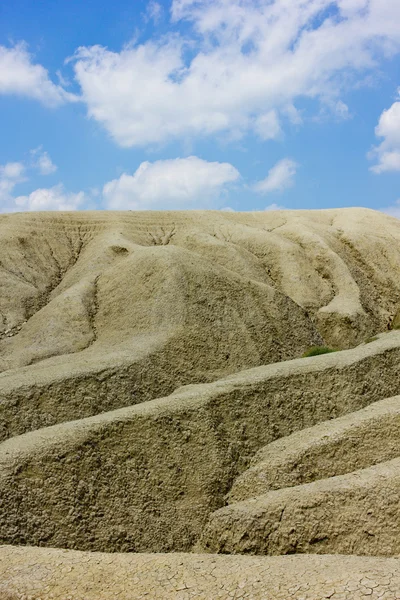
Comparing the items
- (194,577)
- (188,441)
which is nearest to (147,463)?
(188,441)

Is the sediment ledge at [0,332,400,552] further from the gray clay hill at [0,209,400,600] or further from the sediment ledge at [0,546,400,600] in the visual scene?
the sediment ledge at [0,546,400,600]

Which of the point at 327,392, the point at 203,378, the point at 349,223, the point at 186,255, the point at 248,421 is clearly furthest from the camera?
the point at 349,223

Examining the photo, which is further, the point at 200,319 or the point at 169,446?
the point at 200,319

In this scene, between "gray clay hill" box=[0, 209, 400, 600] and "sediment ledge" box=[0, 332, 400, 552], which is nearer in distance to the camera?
"gray clay hill" box=[0, 209, 400, 600]

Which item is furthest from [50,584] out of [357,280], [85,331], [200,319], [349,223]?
[349,223]

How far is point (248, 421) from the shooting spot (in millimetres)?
16375

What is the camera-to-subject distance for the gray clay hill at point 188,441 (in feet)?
32.3

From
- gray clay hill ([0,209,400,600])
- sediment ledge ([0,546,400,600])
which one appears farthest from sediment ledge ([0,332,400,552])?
sediment ledge ([0,546,400,600])

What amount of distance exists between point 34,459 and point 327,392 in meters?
7.22

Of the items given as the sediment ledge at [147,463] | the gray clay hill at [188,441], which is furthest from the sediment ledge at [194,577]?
the sediment ledge at [147,463]

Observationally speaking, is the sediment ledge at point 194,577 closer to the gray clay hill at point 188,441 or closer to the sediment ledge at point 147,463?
the gray clay hill at point 188,441

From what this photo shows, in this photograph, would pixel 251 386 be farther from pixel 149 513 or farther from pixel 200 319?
pixel 200 319

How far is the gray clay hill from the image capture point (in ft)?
32.3

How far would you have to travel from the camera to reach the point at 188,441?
15.3m
